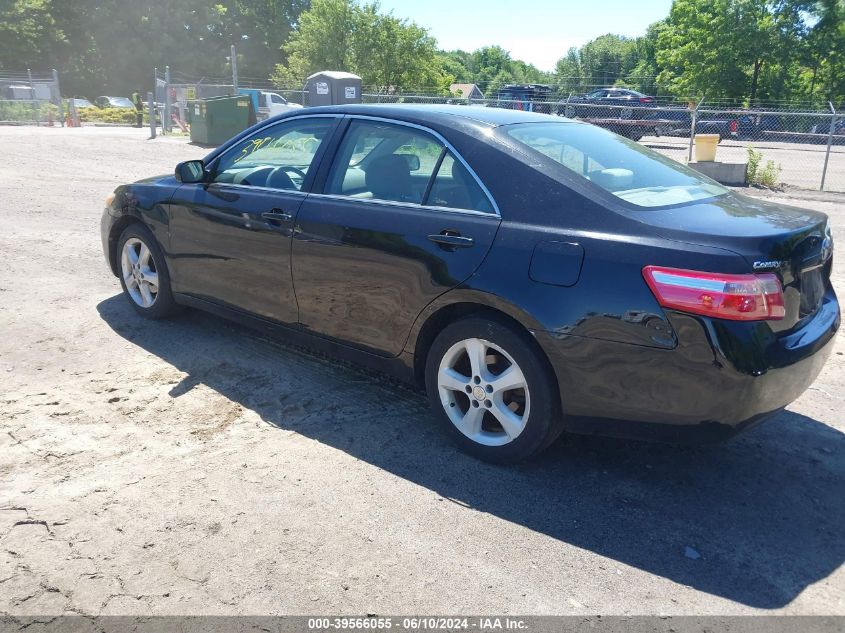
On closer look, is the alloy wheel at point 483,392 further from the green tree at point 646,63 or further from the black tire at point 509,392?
the green tree at point 646,63

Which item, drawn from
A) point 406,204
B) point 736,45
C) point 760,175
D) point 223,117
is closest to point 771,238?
point 406,204

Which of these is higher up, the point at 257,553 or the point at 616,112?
the point at 616,112

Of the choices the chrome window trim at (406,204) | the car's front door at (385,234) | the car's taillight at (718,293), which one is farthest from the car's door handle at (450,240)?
the car's taillight at (718,293)

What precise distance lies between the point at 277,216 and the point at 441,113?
1.14 meters

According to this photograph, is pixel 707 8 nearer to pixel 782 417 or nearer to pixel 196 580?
pixel 782 417

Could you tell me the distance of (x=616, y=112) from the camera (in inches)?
1130

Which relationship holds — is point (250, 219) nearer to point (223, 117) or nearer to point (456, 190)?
point (456, 190)

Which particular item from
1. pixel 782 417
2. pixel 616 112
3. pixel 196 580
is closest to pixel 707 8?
pixel 616 112

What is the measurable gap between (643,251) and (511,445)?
1.12m

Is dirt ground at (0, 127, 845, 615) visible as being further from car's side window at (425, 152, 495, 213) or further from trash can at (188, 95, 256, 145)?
trash can at (188, 95, 256, 145)

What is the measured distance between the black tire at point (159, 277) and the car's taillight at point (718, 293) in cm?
368

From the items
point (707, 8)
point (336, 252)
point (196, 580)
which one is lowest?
point (196, 580)

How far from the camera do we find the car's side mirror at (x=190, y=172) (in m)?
4.96

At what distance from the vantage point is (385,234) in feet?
12.8
